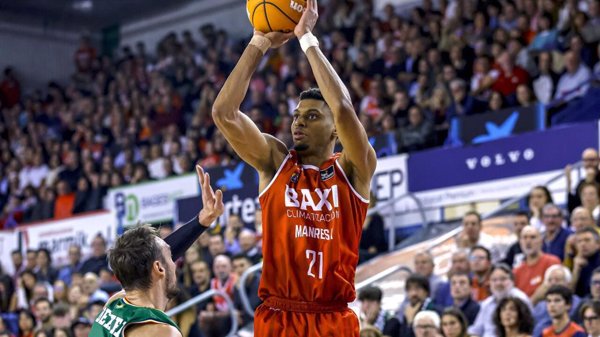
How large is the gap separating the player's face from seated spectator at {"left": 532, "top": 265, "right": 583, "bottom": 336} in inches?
146

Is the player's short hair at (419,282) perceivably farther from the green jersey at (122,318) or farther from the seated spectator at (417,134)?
the green jersey at (122,318)

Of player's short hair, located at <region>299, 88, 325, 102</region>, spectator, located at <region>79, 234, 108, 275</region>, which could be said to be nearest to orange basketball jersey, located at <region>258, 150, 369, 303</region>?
player's short hair, located at <region>299, 88, 325, 102</region>

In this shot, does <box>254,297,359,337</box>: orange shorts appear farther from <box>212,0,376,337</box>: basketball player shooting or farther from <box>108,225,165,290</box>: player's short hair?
<box>108,225,165,290</box>: player's short hair

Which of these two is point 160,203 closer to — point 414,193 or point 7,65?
point 414,193

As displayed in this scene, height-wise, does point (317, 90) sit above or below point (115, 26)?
below

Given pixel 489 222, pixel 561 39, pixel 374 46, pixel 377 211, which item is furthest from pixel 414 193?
pixel 374 46

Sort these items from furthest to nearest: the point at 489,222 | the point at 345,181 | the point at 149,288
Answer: the point at 489,222 → the point at 345,181 → the point at 149,288

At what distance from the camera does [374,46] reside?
16.4 meters

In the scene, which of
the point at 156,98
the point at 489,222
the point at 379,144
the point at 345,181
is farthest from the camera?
the point at 156,98

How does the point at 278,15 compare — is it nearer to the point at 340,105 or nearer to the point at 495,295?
the point at 340,105

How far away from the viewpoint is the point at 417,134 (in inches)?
511

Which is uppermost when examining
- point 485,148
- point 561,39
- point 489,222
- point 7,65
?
point 7,65

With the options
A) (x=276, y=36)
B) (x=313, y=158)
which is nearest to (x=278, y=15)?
(x=276, y=36)

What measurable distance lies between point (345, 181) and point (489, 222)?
20.3 ft
